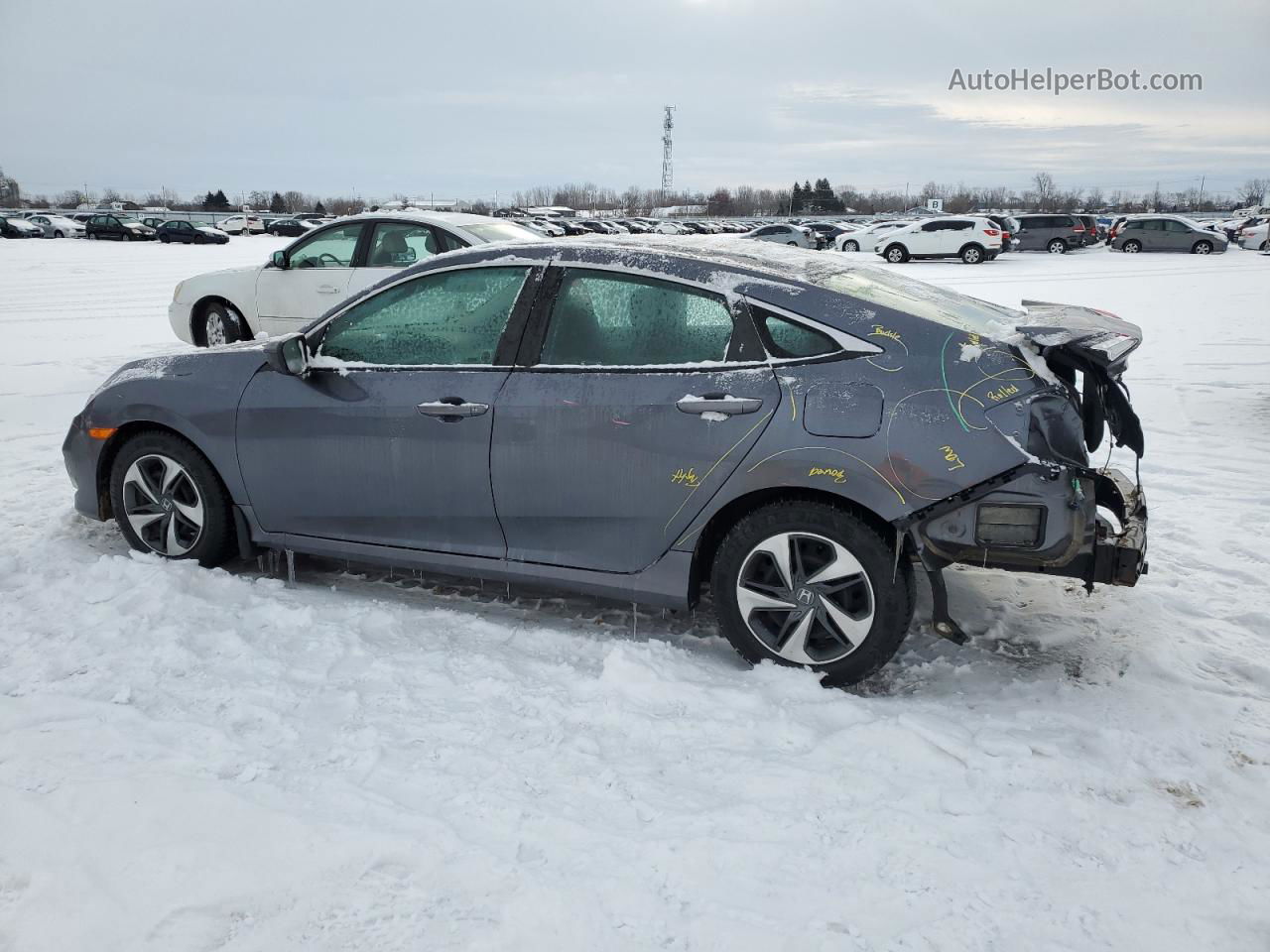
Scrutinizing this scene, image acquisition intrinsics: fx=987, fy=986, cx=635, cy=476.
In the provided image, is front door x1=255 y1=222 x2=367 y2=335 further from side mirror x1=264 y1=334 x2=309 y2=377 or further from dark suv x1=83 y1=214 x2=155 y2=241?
dark suv x1=83 y1=214 x2=155 y2=241

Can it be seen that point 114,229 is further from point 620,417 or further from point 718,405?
point 718,405

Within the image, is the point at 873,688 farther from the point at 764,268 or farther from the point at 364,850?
the point at 364,850

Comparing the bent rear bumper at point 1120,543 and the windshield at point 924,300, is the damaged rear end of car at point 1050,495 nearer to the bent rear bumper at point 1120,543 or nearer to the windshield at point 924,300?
the bent rear bumper at point 1120,543

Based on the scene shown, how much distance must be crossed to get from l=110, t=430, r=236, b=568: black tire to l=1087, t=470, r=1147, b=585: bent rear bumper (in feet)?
12.3

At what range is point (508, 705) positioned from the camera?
11.7ft

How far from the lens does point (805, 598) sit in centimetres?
366

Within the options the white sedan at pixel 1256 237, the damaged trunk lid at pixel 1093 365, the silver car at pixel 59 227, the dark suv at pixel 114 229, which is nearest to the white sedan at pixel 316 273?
the damaged trunk lid at pixel 1093 365

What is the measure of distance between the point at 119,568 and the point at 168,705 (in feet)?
4.44

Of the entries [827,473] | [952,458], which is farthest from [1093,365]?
[827,473]

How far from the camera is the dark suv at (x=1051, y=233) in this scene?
37594 millimetres

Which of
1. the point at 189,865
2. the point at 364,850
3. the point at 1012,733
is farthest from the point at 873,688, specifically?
the point at 189,865

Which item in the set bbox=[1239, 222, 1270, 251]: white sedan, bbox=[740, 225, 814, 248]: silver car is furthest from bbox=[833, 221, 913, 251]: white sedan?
bbox=[1239, 222, 1270, 251]: white sedan

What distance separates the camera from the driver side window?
922 centimetres

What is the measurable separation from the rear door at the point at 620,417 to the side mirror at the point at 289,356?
3.38 ft
